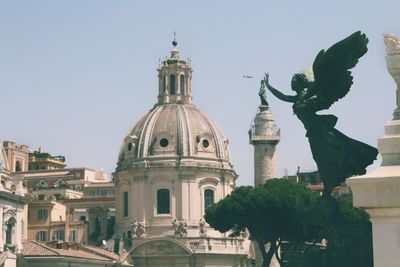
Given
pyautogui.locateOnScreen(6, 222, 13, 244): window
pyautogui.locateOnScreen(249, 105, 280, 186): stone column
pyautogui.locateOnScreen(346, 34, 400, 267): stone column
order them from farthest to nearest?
1. pyautogui.locateOnScreen(249, 105, 280, 186): stone column
2. pyautogui.locateOnScreen(6, 222, 13, 244): window
3. pyautogui.locateOnScreen(346, 34, 400, 267): stone column

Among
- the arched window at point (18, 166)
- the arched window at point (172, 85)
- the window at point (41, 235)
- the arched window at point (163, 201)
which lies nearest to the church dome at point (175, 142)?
the arched window at point (172, 85)

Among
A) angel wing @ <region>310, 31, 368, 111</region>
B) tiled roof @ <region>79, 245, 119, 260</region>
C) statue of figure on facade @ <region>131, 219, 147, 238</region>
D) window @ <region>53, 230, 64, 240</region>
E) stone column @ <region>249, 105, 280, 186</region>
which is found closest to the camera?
angel wing @ <region>310, 31, 368, 111</region>

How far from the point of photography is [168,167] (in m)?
Result: 103

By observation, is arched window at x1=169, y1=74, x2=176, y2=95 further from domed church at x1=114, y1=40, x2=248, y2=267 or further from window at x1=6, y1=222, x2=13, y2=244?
window at x1=6, y1=222, x2=13, y2=244

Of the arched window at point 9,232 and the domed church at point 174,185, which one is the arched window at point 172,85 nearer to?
the domed church at point 174,185

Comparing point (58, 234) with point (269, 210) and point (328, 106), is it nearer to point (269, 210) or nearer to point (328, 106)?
point (269, 210)

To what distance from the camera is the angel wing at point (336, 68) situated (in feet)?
53.3

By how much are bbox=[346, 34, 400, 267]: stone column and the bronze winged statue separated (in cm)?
664

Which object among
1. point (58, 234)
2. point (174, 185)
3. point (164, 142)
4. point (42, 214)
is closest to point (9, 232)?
point (174, 185)

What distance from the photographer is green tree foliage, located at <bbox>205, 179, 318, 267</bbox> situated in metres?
67.0

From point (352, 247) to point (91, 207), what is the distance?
10490 centimetres

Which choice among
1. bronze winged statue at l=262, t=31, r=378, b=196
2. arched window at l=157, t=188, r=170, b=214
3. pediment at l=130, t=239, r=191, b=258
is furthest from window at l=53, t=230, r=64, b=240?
bronze winged statue at l=262, t=31, r=378, b=196

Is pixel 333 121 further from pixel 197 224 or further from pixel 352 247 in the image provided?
pixel 197 224

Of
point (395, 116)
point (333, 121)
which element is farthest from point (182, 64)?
point (395, 116)
